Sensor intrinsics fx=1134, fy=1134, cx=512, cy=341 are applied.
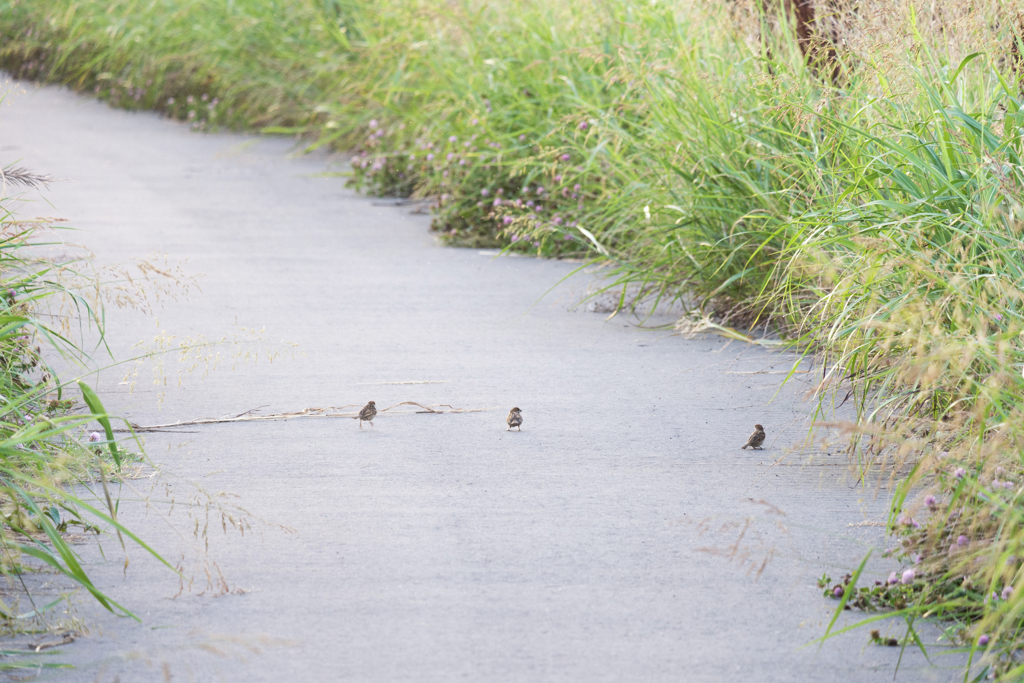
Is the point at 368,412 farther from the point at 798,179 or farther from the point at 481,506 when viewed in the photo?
the point at 798,179

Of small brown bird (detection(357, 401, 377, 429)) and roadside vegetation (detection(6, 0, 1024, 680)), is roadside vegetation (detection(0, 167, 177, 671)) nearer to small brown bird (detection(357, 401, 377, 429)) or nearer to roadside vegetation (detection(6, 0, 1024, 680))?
small brown bird (detection(357, 401, 377, 429))

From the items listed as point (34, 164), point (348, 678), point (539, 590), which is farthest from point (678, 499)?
point (34, 164)

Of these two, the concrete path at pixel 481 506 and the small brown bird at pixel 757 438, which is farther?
the small brown bird at pixel 757 438

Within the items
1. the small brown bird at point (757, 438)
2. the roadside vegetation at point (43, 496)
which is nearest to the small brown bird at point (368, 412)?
the roadside vegetation at point (43, 496)

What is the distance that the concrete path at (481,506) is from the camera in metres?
2.44

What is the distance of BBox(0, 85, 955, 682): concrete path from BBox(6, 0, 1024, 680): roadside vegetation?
0.24 m

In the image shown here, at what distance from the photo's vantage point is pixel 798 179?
4918 mm

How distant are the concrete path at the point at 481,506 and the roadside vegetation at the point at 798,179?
0.24 meters

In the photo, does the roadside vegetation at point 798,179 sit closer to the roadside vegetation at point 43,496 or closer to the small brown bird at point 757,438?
the small brown bird at point 757,438

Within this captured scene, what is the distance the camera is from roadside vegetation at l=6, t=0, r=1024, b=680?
264 cm

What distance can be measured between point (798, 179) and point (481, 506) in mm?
2440

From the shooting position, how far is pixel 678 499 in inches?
129

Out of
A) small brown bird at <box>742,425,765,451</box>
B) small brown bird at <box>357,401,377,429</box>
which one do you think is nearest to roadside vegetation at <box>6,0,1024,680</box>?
small brown bird at <box>742,425,765,451</box>

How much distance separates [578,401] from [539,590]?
156 centimetres
